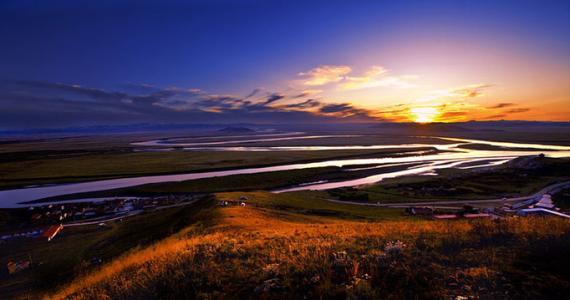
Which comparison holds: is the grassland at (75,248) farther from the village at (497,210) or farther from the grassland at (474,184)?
the grassland at (474,184)

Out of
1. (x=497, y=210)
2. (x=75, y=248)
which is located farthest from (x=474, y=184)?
(x=75, y=248)

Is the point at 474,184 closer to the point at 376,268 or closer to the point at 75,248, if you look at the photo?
the point at 376,268

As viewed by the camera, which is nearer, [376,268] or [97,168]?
[376,268]

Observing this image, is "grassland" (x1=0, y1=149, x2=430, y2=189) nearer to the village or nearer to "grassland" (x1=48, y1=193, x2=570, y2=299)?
the village

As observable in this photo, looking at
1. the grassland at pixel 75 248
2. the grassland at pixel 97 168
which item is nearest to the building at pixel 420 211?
the grassland at pixel 75 248

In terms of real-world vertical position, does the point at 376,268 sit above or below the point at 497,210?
above

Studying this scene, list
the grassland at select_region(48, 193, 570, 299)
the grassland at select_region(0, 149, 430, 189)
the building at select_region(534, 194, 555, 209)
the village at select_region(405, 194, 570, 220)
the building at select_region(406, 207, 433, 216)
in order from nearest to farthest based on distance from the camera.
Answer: the grassland at select_region(48, 193, 570, 299) < the village at select_region(405, 194, 570, 220) < the building at select_region(406, 207, 433, 216) < the building at select_region(534, 194, 555, 209) < the grassland at select_region(0, 149, 430, 189)

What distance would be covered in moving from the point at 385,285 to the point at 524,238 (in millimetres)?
6063

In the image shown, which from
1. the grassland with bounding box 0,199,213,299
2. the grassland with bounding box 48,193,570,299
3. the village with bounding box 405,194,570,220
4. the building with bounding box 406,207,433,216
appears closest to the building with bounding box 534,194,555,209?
the village with bounding box 405,194,570,220

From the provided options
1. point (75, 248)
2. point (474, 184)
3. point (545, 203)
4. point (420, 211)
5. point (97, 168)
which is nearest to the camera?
point (75, 248)

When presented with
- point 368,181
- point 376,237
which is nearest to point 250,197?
point 376,237

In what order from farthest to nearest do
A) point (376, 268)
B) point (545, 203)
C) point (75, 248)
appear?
1. point (545, 203)
2. point (75, 248)
3. point (376, 268)

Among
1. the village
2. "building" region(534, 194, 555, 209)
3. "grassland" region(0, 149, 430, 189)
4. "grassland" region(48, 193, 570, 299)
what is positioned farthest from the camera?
"grassland" region(0, 149, 430, 189)

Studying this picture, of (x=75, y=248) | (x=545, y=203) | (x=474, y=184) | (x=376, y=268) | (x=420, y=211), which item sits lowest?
(x=545, y=203)
